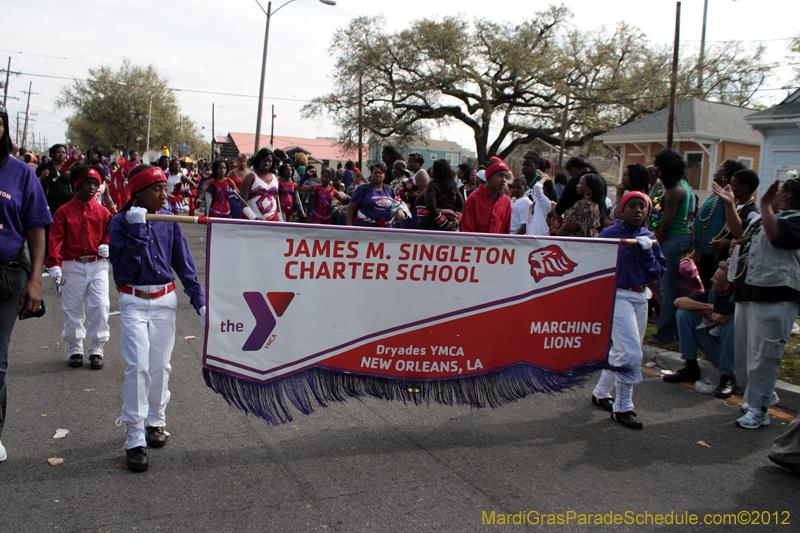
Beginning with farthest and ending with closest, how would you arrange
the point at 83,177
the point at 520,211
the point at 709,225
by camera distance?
the point at 520,211
the point at 709,225
the point at 83,177

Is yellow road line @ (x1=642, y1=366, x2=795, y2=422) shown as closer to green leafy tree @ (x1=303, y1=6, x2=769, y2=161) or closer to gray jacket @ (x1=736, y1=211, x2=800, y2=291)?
gray jacket @ (x1=736, y1=211, x2=800, y2=291)

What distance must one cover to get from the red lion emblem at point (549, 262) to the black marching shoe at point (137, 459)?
105 inches

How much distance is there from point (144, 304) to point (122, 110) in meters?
64.5

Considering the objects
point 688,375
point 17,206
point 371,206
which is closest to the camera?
point 17,206

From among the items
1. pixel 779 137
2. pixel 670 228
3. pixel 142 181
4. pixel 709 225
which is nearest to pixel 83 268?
pixel 142 181

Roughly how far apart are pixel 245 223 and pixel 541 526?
2.33 metres

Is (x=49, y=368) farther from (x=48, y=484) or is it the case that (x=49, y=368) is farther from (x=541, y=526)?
(x=541, y=526)

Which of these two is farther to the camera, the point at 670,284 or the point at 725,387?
the point at 670,284

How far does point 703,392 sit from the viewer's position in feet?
17.9

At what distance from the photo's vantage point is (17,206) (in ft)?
11.5

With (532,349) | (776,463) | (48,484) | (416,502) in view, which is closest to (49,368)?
(48,484)

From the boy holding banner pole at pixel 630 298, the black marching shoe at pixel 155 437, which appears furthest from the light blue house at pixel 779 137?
the black marching shoe at pixel 155 437

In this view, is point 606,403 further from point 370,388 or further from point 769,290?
point 370,388

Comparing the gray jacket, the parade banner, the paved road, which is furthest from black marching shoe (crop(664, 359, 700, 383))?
the parade banner
